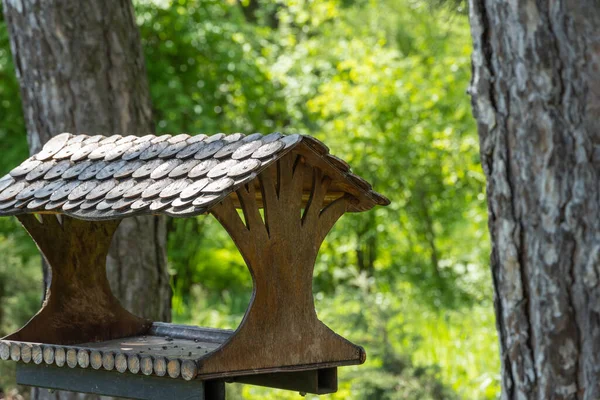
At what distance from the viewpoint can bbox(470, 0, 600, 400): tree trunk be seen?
162 cm

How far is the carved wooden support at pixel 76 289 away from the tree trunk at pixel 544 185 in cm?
136

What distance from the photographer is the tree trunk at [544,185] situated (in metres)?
1.62

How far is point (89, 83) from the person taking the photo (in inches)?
132

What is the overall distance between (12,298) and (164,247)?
144 inches

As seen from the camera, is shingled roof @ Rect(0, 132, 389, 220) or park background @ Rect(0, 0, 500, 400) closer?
shingled roof @ Rect(0, 132, 389, 220)

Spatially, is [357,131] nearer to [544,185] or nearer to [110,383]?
[110,383]

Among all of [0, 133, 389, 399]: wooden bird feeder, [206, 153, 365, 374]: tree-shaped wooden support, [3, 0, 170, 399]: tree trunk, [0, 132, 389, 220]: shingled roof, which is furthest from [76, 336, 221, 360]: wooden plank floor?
[3, 0, 170, 399]: tree trunk

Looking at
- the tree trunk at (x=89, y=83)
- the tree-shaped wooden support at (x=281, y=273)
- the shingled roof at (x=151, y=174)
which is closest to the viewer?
the shingled roof at (x=151, y=174)

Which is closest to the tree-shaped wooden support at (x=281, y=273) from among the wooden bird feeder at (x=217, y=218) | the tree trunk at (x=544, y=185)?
the wooden bird feeder at (x=217, y=218)

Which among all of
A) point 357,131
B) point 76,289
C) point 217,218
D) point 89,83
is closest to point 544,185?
point 217,218

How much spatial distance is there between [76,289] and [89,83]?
3.37 feet

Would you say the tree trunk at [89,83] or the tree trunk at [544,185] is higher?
the tree trunk at [89,83]

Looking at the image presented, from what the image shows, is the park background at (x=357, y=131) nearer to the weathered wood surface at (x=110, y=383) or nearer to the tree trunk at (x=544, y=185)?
the weathered wood surface at (x=110, y=383)

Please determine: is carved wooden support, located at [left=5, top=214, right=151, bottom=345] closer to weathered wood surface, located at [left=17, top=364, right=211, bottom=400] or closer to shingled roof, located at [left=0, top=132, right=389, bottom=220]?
weathered wood surface, located at [left=17, top=364, right=211, bottom=400]
